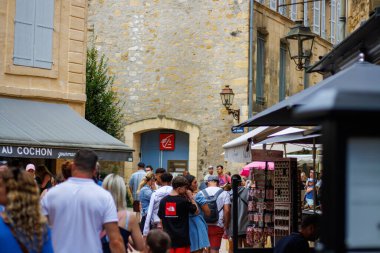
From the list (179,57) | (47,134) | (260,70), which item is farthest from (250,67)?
(47,134)

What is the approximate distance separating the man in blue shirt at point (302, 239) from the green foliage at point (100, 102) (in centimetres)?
2012

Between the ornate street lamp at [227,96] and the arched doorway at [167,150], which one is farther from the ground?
the ornate street lamp at [227,96]

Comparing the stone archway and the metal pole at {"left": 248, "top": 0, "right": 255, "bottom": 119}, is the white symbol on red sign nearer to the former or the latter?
the stone archway

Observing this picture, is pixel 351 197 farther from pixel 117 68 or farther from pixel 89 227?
pixel 117 68

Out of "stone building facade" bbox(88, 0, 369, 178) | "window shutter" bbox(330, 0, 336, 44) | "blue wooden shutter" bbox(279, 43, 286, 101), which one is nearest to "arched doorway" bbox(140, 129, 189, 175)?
"stone building facade" bbox(88, 0, 369, 178)

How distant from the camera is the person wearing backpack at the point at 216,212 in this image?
13250 mm

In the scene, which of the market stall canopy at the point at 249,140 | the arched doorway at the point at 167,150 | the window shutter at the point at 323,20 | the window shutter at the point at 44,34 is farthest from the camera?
the window shutter at the point at 323,20

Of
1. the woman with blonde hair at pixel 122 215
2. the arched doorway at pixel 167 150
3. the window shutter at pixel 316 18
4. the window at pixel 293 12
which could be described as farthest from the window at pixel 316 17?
the woman with blonde hair at pixel 122 215

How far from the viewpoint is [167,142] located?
2795cm

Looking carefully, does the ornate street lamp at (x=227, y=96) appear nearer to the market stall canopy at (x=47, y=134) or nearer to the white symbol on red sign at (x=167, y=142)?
the white symbol on red sign at (x=167, y=142)

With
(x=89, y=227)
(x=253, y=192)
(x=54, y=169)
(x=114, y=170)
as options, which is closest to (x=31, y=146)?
(x=54, y=169)

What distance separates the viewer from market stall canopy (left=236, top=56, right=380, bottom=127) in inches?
164

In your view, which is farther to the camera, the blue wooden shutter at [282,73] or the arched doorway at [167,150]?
the blue wooden shutter at [282,73]

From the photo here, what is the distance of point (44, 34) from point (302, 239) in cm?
1241
